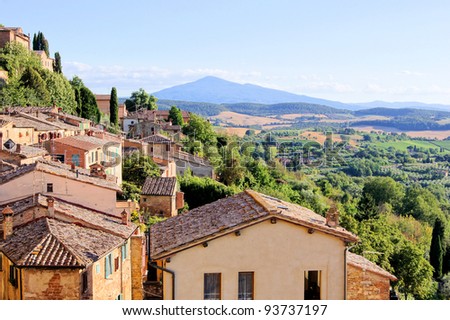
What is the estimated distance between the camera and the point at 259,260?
8258 millimetres

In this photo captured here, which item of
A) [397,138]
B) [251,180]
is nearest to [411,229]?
[251,180]

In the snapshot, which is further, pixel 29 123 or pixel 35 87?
pixel 35 87

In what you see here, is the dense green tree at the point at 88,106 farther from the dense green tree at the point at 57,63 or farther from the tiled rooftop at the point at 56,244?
the tiled rooftop at the point at 56,244

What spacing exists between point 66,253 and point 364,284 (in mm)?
5616

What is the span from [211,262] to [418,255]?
19.2 m

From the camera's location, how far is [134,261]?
14484 millimetres

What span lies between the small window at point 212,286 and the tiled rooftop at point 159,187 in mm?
16236

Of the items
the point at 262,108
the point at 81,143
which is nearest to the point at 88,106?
the point at 81,143

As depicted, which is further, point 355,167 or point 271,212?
point 355,167

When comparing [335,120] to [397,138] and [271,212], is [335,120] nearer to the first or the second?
[397,138]

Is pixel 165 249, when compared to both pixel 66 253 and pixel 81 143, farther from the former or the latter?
pixel 81 143

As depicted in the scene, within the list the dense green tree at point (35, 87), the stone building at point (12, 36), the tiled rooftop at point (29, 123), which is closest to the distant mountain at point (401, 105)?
the stone building at point (12, 36)

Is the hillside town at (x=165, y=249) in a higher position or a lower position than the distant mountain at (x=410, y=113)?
lower

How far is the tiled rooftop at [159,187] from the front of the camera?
2452 cm
